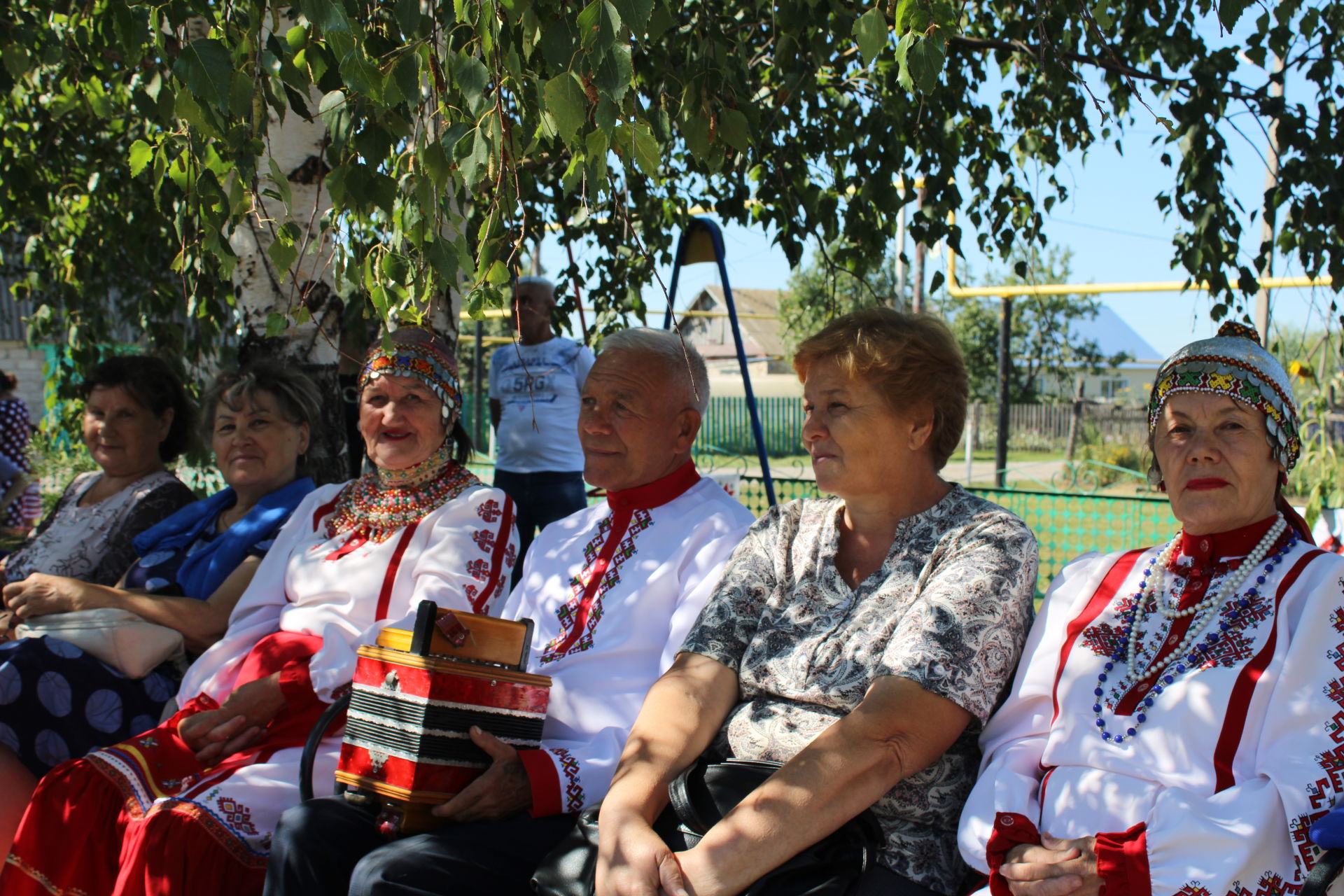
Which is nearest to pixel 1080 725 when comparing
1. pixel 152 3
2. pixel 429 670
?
pixel 429 670

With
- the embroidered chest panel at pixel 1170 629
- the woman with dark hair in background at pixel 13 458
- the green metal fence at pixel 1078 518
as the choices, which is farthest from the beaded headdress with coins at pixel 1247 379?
the woman with dark hair in background at pixel 13 458

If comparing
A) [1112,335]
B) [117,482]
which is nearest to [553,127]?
[117,482]

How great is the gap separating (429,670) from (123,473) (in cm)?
216

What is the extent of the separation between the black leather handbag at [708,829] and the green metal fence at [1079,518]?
361 centimetres

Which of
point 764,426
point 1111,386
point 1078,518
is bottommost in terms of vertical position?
point 1111,386

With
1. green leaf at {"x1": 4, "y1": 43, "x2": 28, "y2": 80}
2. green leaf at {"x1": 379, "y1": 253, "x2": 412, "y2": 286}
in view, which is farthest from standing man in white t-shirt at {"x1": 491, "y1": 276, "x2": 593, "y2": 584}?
green leaf at {"x1": 379, "y1": 253, "x2": 412, "y2": 286}

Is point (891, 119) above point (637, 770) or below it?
above

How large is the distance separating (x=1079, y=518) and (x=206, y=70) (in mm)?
5892

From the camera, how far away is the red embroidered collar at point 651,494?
8.86 feet

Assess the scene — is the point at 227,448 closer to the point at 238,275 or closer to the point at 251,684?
the point at 238,275

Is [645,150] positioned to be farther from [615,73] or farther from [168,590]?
[168,590]

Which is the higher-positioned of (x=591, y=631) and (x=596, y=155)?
(x=596, y=155)

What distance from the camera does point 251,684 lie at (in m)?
2.60

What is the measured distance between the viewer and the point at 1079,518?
641 centimetres
